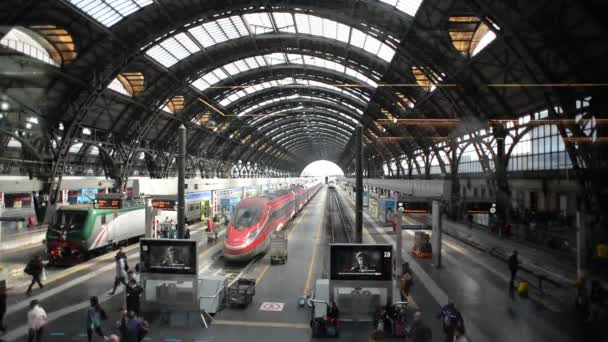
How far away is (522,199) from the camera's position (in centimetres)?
2772

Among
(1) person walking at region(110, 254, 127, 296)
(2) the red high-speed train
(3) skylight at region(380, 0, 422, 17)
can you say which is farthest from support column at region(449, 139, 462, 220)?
(1) person walking at region(110, 254, 127, 296)

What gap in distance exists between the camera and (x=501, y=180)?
25.8 m

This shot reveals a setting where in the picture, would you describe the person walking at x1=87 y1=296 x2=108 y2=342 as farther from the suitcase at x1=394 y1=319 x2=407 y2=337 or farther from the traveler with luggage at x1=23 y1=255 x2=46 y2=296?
the suitcase at x1=394 y1=319 x2=407 y2=337

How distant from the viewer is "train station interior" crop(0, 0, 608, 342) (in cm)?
1067

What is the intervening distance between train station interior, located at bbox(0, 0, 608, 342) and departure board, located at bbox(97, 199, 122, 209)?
0.35ft

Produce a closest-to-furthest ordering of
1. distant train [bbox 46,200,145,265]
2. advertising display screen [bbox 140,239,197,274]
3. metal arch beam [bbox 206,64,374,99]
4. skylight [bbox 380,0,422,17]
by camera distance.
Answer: advertising display screen [bbox 140,239,197,274]
distant train [bbox 46,200,145,265]
skylight [bbox 380,0,422,17]
metal arch beam [bbox 206,64,374,99]

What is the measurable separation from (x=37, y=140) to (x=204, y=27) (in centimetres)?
1577

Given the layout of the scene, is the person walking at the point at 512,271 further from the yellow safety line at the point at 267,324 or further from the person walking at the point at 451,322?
the yellow safety line at the point at 267,324

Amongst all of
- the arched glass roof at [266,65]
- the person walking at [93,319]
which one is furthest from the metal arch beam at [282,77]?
the person walking at [93,319]

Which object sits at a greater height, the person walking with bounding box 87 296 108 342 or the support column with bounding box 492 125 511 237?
the support column with bounding box 492 125 511 237

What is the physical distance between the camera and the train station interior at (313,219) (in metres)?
10.7

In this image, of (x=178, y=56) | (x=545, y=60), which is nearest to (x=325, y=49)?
(x=178, y=56)

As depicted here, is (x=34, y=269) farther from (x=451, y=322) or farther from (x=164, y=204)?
(x=451, y=322)

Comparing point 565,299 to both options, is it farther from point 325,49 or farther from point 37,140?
point 37,140
